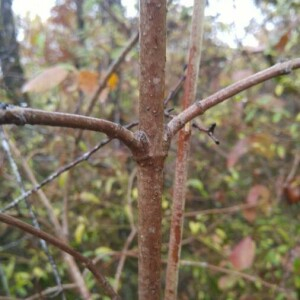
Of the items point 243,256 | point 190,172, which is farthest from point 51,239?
point 190,172

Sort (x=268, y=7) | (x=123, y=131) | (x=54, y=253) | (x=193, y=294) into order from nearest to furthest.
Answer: (x=123, y=131) → (x=54, y=253) → (x=193, y=294) → (x=268, y=7)

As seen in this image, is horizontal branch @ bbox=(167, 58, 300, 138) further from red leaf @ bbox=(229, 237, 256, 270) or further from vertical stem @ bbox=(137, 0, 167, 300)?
red leaf @ bbox=(229, 237, 256, 270)

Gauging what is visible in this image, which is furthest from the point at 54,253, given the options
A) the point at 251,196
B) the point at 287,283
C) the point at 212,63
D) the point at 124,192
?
the point at 212,63

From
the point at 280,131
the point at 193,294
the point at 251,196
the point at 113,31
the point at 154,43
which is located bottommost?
the point at 193,294

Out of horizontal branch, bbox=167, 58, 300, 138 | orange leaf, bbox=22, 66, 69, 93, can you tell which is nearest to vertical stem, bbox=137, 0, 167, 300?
horizontal branch, bbox=167, 58, 300, 138

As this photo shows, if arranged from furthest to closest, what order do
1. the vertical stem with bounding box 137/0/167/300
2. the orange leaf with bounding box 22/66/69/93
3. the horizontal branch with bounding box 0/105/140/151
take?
the orange leaf with bounding box 22/66/69/93, the vertical stem with bounding box 137/0/167/300, the horizontal branch with bounding box 0/105/140/151

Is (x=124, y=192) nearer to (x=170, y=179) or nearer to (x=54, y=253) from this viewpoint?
(x=170, y=179)
